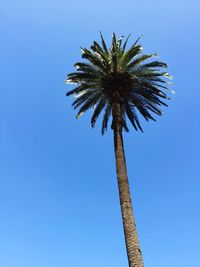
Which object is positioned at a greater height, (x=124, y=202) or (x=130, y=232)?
(x=124, y=202)

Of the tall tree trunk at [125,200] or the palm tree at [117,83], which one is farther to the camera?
the palm tree at [117,83]

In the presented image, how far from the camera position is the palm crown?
2389cm

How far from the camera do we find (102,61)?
2411 centimetres

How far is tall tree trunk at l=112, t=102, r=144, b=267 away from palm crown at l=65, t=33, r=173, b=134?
5.00ft

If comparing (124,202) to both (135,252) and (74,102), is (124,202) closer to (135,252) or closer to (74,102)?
(135,252)

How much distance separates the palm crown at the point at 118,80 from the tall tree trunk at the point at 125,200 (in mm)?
1525

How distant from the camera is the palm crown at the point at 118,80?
78.4 feet

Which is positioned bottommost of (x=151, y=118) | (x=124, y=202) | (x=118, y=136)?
(x=124, y=202)

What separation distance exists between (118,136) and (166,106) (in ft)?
19.2

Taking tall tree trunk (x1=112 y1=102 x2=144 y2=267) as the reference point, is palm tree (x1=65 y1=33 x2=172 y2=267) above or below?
above

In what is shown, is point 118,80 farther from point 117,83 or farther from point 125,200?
point 125,200

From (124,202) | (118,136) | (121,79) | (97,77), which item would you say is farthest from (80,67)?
(124,202)

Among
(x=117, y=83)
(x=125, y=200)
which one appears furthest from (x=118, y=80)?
(x=125, y=200)

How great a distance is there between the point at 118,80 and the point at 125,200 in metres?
8.47
